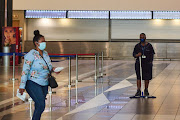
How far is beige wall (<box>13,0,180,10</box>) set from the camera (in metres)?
35.0

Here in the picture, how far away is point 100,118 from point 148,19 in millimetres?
27399

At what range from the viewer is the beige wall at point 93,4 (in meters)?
35.0

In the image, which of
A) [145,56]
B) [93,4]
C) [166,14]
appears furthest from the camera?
[166,14]

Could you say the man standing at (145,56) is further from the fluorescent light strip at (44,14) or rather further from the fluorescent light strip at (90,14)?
the fluorescent light strip at (44,14)

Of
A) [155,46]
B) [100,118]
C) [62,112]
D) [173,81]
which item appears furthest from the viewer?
[155,46]

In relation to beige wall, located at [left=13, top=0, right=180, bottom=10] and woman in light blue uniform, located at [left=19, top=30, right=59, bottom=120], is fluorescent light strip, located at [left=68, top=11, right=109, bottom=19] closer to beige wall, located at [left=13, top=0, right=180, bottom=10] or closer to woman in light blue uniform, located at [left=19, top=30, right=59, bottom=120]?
beige wall, located at [left=13, top=0, right=180, bottom=10]

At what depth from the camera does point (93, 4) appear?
116ft

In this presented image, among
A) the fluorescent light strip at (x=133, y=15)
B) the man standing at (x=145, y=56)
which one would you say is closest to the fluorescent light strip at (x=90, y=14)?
the fluorescent light strip at (x=133, y=15)

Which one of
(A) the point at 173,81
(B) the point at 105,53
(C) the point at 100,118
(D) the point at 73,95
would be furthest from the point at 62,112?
(B) the point at 105,53

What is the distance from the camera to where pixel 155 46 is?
115ft

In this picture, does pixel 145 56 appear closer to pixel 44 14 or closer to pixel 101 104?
pixel 101 104

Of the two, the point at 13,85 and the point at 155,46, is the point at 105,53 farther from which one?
the point at 13,85

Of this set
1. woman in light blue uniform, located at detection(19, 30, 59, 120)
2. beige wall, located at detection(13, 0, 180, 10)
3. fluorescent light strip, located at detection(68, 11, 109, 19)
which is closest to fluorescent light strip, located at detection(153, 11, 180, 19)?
beige wall, located at detection(13, 0, 180, 10)

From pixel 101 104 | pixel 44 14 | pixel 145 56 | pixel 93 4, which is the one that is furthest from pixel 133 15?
pixel 101 104
